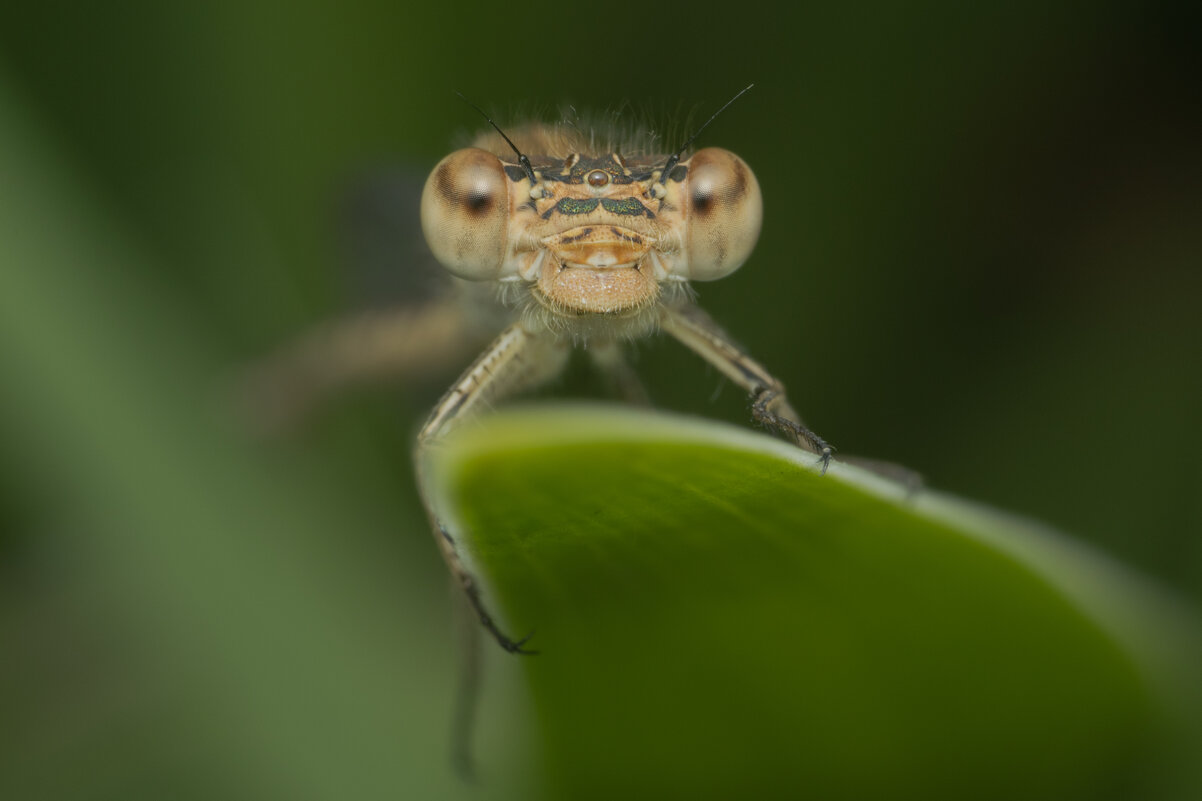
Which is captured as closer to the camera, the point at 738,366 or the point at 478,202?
the point at 478,202

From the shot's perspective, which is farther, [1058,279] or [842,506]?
[1058,279]

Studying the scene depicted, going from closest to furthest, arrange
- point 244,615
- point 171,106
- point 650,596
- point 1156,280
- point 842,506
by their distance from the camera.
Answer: point 842,506, point 650,596, point 1156,280, point 244,615, point 171,106

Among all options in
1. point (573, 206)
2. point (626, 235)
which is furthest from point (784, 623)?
point (573, 206)

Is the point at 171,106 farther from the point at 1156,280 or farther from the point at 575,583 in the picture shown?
the point at 1156,280

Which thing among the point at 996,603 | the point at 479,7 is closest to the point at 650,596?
the point at 996,603

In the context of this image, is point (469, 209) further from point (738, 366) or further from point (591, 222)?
point (738, 366)

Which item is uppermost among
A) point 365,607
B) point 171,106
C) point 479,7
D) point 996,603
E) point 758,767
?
point 479,7

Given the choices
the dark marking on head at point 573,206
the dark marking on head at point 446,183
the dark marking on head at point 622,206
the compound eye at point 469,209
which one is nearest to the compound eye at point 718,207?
the dark marking on head at point 622,206
